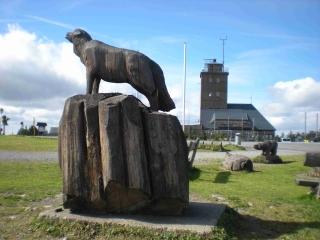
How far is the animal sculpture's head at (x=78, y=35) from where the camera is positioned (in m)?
6.16

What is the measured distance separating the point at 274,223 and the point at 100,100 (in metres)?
3.47

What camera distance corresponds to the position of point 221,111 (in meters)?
68.2

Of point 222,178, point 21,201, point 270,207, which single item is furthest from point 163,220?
point 222,178

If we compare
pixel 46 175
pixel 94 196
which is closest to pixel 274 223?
pixel 94 196

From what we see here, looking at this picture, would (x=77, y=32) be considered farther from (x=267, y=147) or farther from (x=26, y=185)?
(x=267, y=147)

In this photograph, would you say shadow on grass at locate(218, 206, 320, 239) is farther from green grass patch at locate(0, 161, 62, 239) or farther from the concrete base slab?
green grass patch at locate(0, 161, 62, 239)

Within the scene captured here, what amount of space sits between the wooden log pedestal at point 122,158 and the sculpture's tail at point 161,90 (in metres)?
1.07

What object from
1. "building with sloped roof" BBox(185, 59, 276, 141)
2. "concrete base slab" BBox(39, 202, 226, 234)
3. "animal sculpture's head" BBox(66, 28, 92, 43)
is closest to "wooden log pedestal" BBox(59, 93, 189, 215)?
"concrete base slab" BBox(39, 202, 226, 234)

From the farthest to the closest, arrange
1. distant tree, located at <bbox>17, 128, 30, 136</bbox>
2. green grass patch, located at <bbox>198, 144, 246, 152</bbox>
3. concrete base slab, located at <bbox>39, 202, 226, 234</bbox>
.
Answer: distant tree, located at <bbox>17, 128, 30, 136</bbox> < green grass patch, located at <bbox>198, 144, 246, 152</bbox> < concrete base slab, located at <bbox>39, 202, 226, 234</bbox>

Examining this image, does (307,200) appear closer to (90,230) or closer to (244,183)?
(244,183)

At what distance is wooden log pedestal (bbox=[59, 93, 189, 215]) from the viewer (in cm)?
490

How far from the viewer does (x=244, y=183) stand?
35.6 ft

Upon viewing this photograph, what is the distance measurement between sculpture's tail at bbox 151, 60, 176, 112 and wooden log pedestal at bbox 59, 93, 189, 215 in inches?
41.9

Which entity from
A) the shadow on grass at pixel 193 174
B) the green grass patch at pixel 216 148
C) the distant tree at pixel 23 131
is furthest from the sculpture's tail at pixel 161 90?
the distant tree at pixel 23 131
